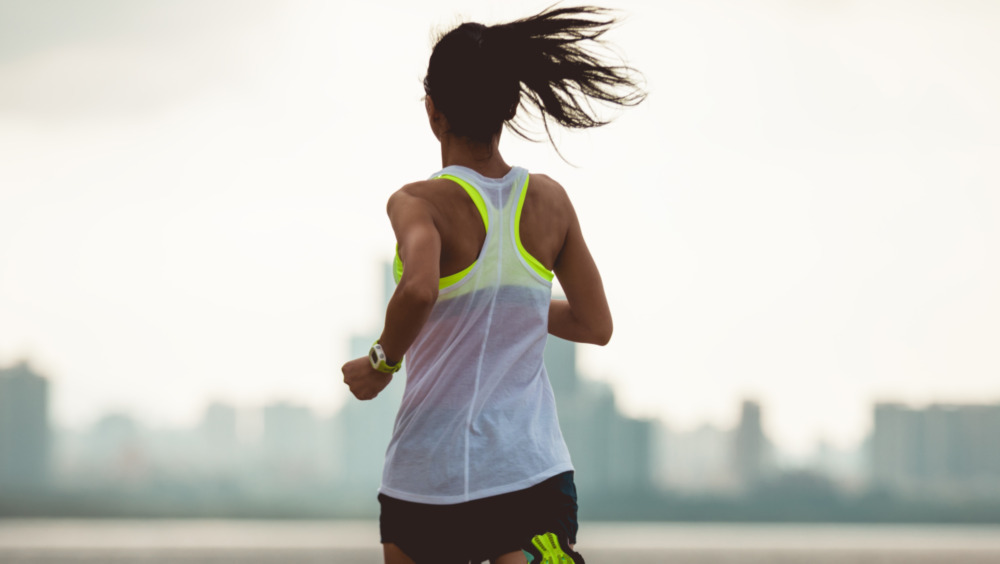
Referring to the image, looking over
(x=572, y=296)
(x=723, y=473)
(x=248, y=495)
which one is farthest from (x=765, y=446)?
(x=572, y=296)

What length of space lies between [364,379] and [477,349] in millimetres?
221

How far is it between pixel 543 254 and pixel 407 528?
601 mm

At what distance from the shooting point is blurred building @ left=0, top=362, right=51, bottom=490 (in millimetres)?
78700

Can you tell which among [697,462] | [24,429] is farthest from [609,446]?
[24,429]

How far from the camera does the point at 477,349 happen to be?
2.04 m

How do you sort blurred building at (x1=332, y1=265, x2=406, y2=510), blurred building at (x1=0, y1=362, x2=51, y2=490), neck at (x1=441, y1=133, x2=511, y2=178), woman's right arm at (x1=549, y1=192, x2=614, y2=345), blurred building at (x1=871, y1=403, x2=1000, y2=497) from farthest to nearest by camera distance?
1. blurred building at (x1=871, y1=403, x2=1000, y2=497)
2. blurred building at (x1=0, y1=362, x2=51, y2=490)
3. blurred building at (x1=332, y1=265, x2=406, y2=510)
4. woman's right arm at (x1=549, y1=192, x2=614, y2=345)
5. neck at (x1=441, y1=133, x2=511, y2=178)

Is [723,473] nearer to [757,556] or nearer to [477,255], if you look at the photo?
[757,556]

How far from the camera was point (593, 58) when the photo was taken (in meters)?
2.24

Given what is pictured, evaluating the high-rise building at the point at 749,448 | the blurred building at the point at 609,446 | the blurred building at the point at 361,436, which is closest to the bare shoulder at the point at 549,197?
the blurred building at the point at 609,446

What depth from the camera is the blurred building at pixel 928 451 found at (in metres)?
81.2

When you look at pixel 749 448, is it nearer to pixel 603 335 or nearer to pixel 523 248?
pixel 603 335

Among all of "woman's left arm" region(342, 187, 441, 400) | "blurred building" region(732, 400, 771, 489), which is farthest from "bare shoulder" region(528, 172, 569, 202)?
"blurred building" region(732, 400, 771, 489)

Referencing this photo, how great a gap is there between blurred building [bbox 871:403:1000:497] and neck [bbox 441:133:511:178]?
81395 millimetres

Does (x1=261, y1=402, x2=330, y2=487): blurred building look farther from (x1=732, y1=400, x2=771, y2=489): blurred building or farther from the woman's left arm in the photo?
the woman's left arm
